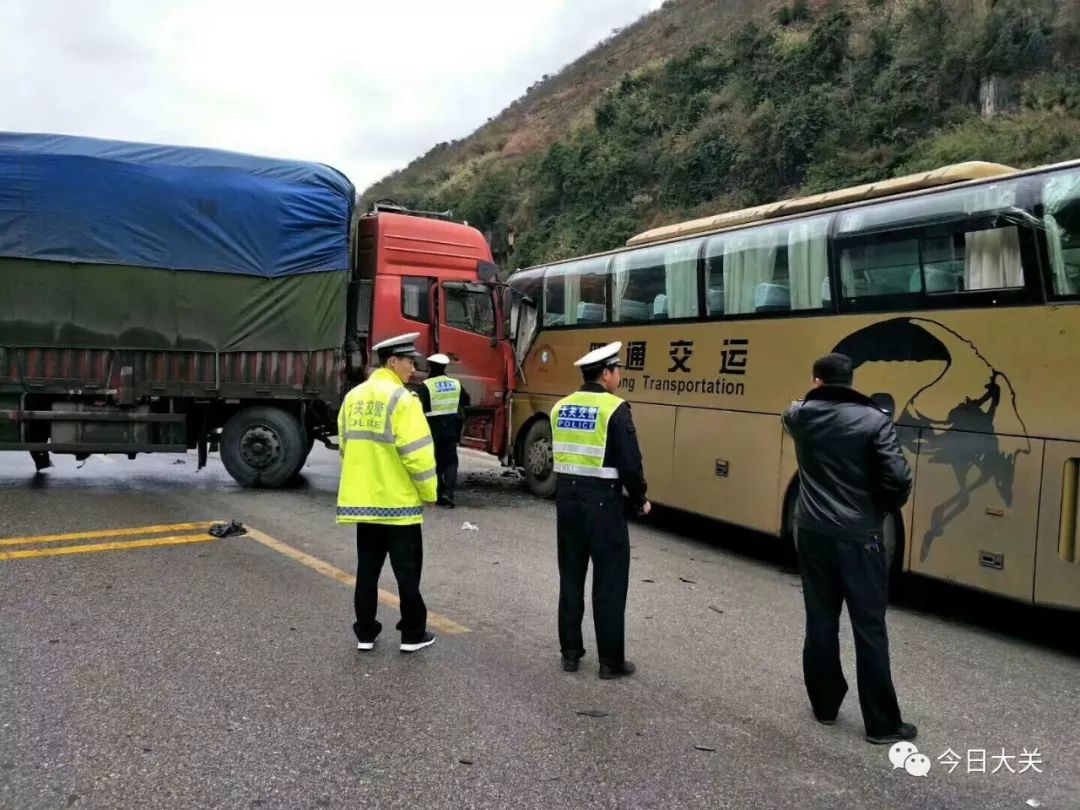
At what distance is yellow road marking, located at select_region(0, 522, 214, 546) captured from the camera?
6.96 meters

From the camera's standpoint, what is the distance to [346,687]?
4160 mm

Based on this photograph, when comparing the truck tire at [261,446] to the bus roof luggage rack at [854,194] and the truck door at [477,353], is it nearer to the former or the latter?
the truck door at [477,353]

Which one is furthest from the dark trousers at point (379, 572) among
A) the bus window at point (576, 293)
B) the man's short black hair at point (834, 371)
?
the bus window at point (576, 293)

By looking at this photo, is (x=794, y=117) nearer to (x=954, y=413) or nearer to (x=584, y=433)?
(x=954, y=413)

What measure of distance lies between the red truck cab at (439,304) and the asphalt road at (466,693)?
363 cm

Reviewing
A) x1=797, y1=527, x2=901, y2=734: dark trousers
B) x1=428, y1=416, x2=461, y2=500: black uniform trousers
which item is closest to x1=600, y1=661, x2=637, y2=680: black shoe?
x1=797, y1=527, x2=901, y2=734: dark trousers

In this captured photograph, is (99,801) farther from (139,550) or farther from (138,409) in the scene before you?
(138,409)

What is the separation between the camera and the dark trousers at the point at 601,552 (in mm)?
4441

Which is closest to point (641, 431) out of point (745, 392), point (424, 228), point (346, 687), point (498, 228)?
point (745, 392)

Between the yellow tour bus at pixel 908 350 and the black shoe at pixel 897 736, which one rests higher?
the yellow tour bus at pixel 908 350

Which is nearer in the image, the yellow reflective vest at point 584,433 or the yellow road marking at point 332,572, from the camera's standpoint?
the yellow reflective vest at point 584,433

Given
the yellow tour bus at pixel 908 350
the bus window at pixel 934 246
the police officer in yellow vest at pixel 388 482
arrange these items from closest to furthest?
1. the police officer in yellow vest at pixel 388 482
2. the yellow tour bus at pixel 908 350
3. the bus window at pixel 934 246

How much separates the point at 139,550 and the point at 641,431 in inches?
193

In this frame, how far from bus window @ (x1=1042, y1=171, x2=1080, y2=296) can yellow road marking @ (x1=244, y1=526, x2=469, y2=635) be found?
4.29 m
